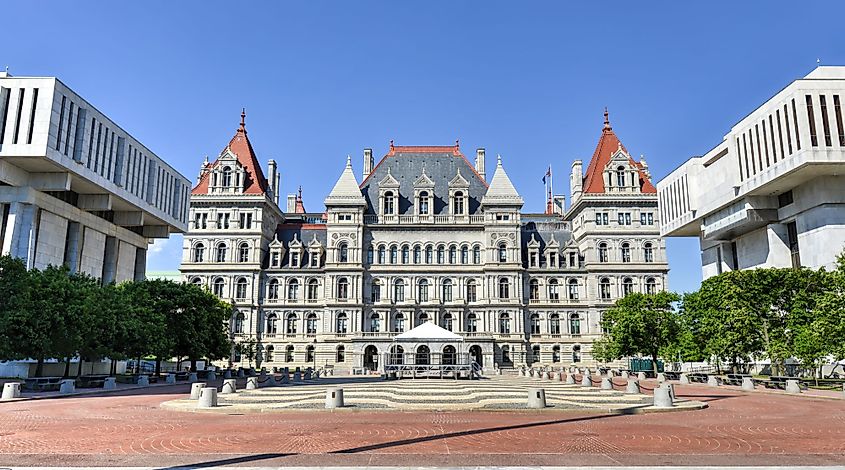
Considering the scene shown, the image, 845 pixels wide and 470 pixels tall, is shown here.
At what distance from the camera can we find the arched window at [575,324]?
257 feet

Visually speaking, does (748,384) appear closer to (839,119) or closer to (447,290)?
(839,119)

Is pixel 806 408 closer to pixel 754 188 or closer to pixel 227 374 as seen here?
pixel 754 188

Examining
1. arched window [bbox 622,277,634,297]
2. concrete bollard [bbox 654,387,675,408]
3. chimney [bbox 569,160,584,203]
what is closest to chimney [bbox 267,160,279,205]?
chimney [bbox 569,160,584,203]

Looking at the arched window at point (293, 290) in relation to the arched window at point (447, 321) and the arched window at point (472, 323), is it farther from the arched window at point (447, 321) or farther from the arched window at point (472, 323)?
the arched window at point (472, 323)

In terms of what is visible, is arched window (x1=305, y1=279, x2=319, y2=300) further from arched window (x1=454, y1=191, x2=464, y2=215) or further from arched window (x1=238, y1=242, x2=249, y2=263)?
arched window (x1=454, y1=191, x2=464, y2=215)

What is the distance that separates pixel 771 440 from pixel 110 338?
40163 millimetres

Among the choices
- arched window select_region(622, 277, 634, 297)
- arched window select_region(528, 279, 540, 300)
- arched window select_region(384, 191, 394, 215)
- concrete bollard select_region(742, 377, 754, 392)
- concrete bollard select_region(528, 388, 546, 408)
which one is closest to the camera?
concrete bollard select_region(528, 388, 546, 408)

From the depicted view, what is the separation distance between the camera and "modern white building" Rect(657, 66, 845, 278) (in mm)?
49531

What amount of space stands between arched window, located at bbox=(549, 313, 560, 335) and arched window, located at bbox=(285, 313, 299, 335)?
31.5 meters

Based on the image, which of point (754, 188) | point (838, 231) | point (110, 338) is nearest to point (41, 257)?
point (110, 338)

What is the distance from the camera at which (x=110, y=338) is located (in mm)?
42906

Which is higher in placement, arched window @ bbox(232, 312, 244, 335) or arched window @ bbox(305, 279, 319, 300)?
arched window @ bbox(305, 279, 319, 300)

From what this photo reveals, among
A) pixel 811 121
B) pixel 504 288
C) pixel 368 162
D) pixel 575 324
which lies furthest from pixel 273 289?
pixel 811 121

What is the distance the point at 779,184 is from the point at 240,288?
59.3 meters
